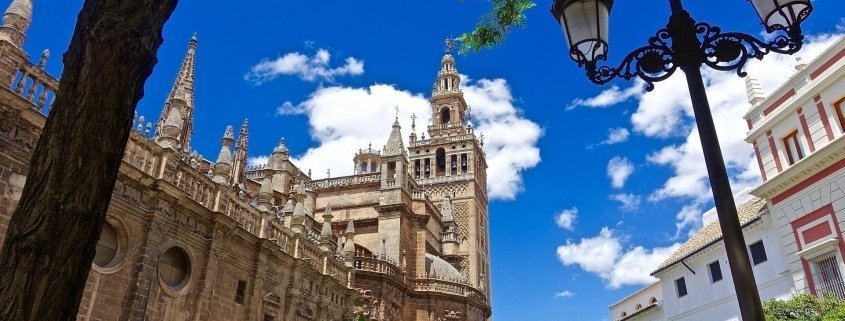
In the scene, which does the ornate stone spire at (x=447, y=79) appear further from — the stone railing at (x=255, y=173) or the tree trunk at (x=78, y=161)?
the tree trunk at (x=78, y=161)

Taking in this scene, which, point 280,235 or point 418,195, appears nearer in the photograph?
point 280,235

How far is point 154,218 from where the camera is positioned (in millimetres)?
12922

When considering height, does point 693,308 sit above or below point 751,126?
below

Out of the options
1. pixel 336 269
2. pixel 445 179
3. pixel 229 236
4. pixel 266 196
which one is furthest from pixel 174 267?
pixel 445 179

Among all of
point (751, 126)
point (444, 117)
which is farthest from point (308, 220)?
point (444, 117)

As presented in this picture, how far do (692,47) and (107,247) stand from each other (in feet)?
37.9

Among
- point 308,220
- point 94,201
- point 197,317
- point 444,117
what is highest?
point 444,117

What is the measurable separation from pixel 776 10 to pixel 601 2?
4.63 feet

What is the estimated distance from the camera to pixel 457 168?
183ft

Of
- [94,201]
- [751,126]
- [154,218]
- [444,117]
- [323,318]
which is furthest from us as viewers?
[444,117]

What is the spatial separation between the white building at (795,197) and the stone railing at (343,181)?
18.8 meters

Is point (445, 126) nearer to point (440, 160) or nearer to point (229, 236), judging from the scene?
point (440, 160)

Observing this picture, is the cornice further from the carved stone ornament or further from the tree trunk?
the tree trunk

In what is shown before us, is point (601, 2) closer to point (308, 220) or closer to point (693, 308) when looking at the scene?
point (308, 220)
